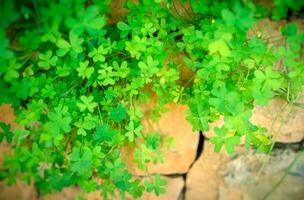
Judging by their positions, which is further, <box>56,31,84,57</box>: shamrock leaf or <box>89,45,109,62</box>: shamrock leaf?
<box>89,45,109,62</box>: shamrock leaf

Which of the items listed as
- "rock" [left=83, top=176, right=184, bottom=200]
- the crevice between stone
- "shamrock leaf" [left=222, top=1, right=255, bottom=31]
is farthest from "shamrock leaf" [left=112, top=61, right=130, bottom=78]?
"rock" [left=83, top=176, right=184, bottom=200]

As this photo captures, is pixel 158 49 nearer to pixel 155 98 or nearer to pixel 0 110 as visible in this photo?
pixel 155 98

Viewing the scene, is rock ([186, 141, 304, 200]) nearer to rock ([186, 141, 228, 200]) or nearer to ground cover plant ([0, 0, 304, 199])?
rock ([186, 141, 228, 200])

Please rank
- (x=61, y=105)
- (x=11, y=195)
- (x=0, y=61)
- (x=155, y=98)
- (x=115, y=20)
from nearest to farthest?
(x=0, y=61) < (x=61, y=105) < (x=115, y=20) < (x=155, y=98) < (x=11, y=195)

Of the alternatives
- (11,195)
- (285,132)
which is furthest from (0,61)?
(285,132)

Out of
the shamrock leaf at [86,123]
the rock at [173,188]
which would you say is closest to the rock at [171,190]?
the rock at [173,188]

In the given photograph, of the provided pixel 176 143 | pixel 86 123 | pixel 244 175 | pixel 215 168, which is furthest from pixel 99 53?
pixel 244 175

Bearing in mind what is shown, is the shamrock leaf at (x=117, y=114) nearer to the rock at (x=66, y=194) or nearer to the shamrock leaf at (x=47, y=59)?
the shamrock leaf at (x=47, y=59)

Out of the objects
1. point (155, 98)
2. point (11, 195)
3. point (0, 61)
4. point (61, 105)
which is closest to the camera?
point (0, 61)
